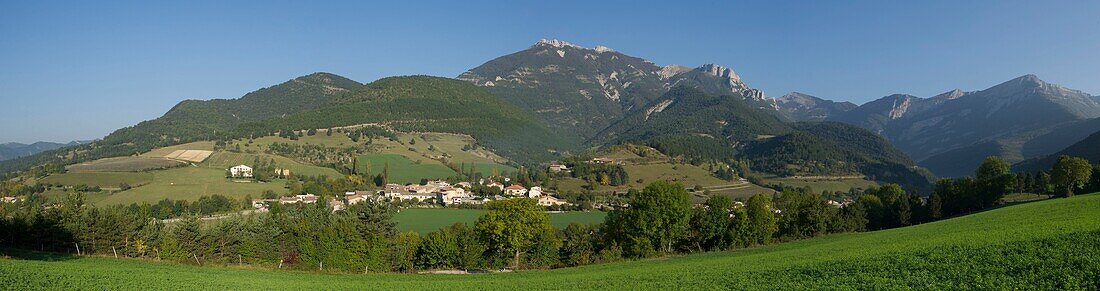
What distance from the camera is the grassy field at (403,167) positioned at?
149m

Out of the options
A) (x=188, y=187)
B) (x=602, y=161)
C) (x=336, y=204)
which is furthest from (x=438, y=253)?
(x=602, y=161)

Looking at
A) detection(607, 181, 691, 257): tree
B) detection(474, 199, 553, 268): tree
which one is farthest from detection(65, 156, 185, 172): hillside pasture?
detection(607, 181, 691, 257): tree

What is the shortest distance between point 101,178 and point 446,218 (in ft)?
242

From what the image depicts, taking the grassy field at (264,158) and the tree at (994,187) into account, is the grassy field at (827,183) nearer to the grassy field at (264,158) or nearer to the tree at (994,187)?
the tree at (994,187)

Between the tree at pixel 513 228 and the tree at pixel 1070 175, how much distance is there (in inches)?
2471

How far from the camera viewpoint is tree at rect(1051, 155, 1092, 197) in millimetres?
64625

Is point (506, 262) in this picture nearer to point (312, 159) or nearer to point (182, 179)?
point (182, 179)

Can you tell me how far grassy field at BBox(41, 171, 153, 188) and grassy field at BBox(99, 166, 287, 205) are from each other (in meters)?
2.32

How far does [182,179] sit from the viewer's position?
11156cm

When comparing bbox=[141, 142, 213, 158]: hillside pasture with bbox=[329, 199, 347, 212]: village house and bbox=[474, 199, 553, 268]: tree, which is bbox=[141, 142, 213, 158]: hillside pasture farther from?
bbox=[474, 199, 553, 268]: tree

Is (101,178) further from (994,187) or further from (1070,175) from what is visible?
(1070,175)

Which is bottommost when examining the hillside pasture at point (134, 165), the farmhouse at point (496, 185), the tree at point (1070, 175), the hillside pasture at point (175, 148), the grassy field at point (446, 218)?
the grassy field at point (446, 218)

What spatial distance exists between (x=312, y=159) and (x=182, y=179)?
46.5 m

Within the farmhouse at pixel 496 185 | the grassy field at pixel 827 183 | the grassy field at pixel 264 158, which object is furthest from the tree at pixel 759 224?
the grassy field at pixel 264 158
